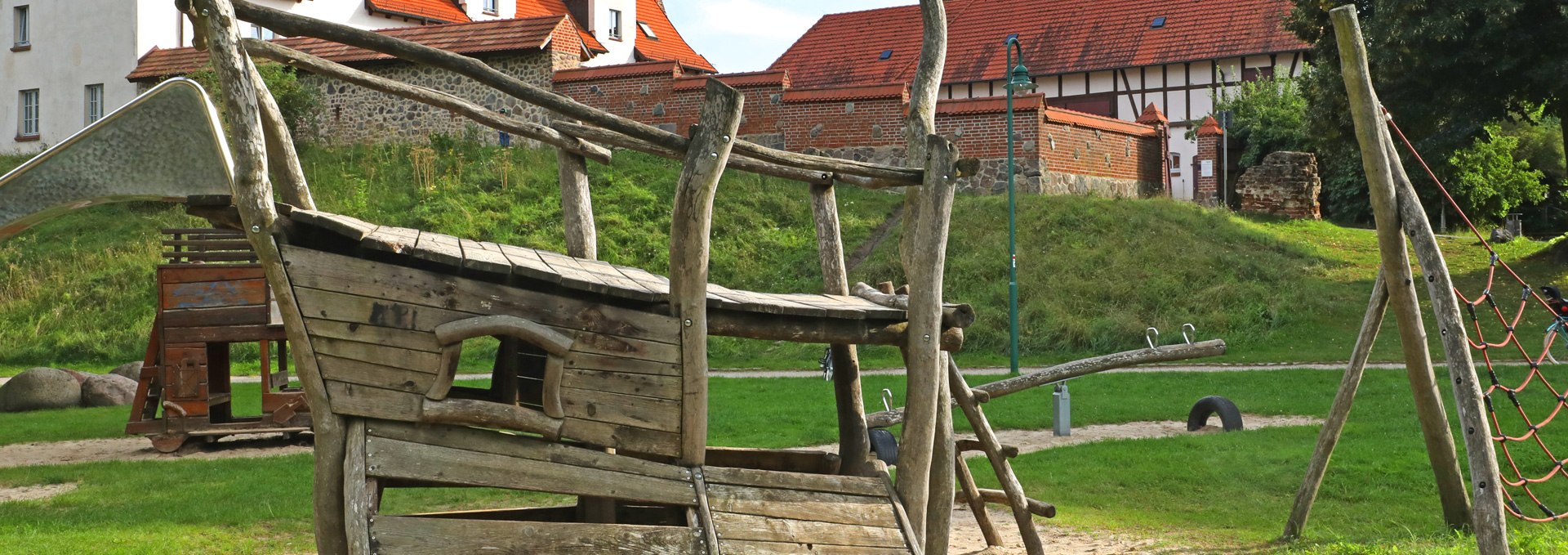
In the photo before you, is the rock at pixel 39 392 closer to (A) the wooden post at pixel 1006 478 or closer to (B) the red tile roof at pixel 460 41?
(B) the red tile roof at pixel 460 41

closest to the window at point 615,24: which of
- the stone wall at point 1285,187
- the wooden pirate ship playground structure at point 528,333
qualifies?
the stone wall at point 1285,187

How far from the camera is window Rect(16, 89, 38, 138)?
101 feet

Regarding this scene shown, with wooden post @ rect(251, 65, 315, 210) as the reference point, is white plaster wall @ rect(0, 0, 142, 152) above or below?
above

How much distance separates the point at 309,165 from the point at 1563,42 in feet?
64.0

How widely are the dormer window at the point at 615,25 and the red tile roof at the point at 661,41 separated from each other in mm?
575

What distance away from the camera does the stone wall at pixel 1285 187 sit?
25922 millimetres

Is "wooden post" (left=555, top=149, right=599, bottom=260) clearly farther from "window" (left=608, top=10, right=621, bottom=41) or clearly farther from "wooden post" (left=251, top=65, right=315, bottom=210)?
"window" (left=608, top=10, right=621, bottom=41)

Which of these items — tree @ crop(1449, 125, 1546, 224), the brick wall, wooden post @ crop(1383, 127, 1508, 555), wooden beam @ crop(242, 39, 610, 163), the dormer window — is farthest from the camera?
the dormer window

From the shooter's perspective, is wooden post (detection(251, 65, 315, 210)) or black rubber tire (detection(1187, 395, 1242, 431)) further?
black rubber tire (detection(1187, 395, 1242, 431))

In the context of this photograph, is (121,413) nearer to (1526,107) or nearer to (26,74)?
(26,74)

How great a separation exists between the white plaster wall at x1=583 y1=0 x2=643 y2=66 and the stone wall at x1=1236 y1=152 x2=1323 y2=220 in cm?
1739

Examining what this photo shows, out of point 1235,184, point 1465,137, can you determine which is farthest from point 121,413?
point 1235,184

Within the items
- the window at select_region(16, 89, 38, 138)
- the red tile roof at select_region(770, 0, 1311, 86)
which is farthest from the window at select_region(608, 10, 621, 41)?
the window at select_region(16, 89, 38, 138)

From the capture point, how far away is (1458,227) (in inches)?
1156
